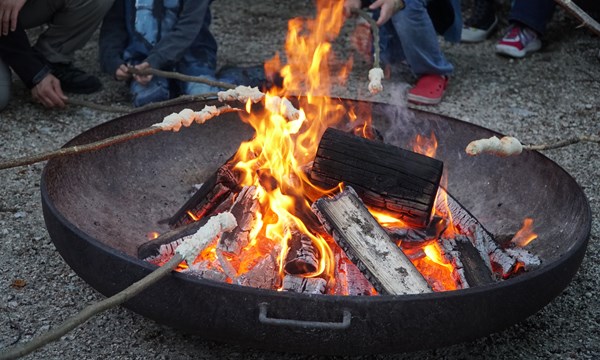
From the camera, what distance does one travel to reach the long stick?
64.2 inches

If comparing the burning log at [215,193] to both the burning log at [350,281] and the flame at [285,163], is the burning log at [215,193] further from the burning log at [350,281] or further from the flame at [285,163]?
the burning log at [350,281]

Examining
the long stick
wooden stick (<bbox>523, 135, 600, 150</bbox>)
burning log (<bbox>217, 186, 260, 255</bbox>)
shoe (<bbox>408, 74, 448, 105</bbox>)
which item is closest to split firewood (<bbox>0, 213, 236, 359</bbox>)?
the long stick

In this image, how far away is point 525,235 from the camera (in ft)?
8.67

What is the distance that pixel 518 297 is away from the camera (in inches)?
78.3

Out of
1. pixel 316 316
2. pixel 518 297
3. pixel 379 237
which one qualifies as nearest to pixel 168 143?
pixel 379 237

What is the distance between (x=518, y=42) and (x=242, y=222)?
11.2 feet

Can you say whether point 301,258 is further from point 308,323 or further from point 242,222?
point 308,323

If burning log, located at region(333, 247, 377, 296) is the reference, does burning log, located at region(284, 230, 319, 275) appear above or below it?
above

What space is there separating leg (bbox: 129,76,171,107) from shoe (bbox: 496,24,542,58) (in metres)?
2.50

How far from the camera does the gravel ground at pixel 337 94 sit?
2.38 meters

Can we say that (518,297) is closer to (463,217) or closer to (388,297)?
(388,297)

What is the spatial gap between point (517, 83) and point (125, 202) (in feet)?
9.91

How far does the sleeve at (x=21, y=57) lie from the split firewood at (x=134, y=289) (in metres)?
2.27

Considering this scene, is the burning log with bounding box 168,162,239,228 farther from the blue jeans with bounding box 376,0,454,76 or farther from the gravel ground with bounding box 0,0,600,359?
the blue jeans with bounding box 376,0,454,76
